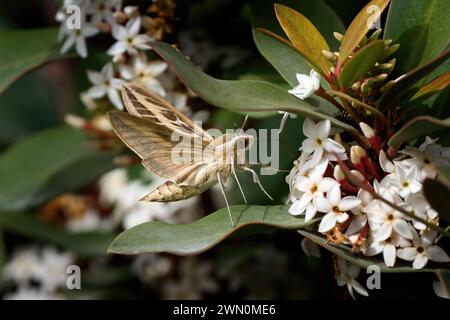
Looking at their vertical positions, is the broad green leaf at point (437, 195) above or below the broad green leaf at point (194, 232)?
above

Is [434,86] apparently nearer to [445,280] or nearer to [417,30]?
[417,30]

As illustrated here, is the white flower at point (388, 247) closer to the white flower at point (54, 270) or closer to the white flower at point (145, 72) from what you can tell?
the white flower at point (145, 72)

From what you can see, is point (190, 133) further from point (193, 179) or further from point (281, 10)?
point (281, 10)

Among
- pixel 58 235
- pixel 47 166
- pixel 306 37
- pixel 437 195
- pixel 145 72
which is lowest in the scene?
pixel 58 235

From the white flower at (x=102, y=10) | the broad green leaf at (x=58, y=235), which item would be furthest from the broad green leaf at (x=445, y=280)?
the broad green leaf at (x=58, y=235)

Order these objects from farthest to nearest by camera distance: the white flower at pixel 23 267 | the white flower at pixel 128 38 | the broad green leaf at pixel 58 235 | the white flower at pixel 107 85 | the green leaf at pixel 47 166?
1. the white flower at pixel 23 267
2. the broad green leaf at pixel 58 235
3. the green leaf at pixel 47 166
4. the white flower at pixel 107 85
5. the white flower at pixel 128 38

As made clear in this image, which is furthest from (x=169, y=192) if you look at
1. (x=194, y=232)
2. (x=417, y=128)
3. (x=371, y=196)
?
(x=417, y=128)

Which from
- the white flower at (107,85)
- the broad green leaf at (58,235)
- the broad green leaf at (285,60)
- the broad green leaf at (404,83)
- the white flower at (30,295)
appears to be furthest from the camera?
the white flower at (30,295)

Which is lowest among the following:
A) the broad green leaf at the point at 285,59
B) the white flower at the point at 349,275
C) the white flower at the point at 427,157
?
the white flower at the point at 349,275
